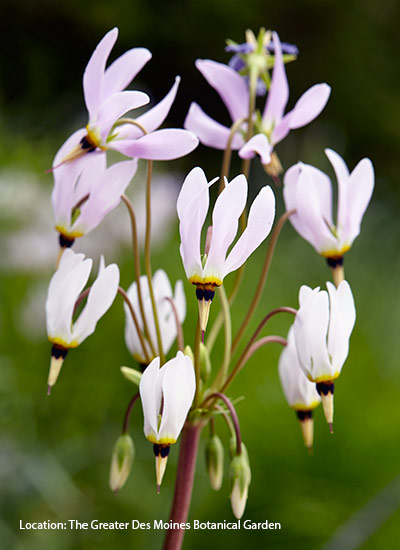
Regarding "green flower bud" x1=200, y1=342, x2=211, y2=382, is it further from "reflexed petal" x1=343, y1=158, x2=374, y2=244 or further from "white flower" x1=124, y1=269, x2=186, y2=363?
"reflexed petal" x1=343, y1=158, x2=374, y2=244

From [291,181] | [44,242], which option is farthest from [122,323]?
[291,181]

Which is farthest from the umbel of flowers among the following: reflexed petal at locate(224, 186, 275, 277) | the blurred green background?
the blurred green background

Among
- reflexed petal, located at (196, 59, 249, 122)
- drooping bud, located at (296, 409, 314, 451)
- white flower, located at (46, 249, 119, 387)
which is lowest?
drooping bud, located at (296, 409, 314, 451)

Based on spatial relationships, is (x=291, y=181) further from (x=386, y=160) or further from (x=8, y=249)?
(x=386, y=160)

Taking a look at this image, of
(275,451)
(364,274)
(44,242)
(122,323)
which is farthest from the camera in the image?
(364,274)

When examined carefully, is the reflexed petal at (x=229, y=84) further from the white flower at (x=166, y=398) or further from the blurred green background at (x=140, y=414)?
the blurred green background at (x=140, y=414)
